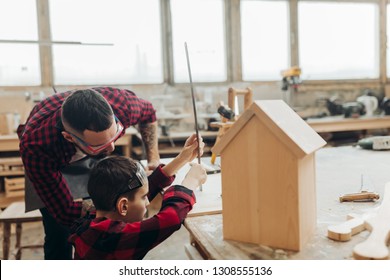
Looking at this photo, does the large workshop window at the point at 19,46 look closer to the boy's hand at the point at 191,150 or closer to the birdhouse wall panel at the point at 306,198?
the boy's hand at the point at 191,150

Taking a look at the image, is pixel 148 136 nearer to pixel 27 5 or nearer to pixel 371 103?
pixel 27 5

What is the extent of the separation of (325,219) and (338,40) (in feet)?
14.6

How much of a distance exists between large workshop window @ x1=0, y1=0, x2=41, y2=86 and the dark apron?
2.49 meters

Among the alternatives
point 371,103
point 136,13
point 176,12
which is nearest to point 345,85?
point 371,103

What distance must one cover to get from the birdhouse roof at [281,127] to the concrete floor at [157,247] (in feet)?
4.89

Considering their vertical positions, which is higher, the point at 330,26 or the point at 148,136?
the point at 330,26

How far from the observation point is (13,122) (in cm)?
377

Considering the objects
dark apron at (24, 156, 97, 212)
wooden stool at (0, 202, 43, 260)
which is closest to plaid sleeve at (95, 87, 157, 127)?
dark apron at (24, 156, 97, 212)

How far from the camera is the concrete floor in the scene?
99.7 inches

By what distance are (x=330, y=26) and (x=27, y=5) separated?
11.5 feet

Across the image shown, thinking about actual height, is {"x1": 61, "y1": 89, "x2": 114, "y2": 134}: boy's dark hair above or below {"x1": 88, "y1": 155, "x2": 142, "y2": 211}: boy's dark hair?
above

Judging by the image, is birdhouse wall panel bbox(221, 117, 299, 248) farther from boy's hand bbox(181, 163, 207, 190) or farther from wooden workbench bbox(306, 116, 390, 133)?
wooden workbench bbox(306, 116, 390, 133)

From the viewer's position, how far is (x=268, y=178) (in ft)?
2.88

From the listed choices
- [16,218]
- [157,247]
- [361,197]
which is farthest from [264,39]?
[361,197]
